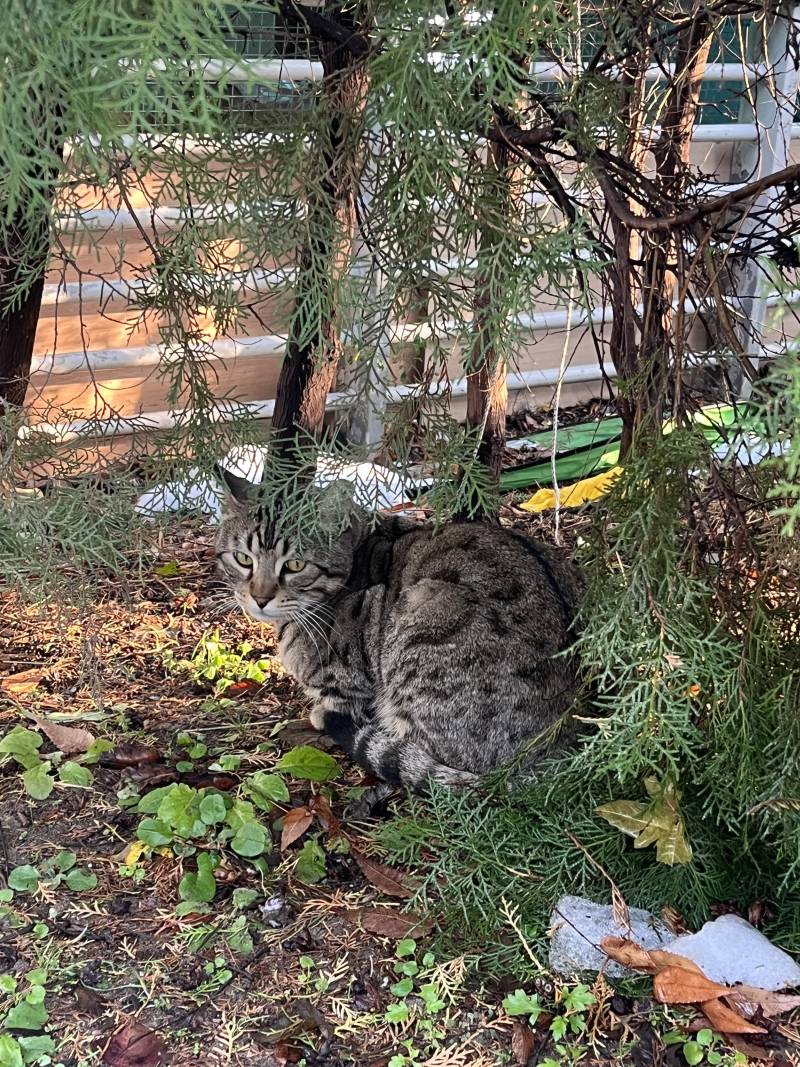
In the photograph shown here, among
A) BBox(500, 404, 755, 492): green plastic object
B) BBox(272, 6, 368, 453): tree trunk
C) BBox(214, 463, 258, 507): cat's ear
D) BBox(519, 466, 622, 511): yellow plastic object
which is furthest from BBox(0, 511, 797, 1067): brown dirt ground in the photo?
BBox(500, 404, 755, 492): green plastic object

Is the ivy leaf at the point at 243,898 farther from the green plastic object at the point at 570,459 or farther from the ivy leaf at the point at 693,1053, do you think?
the green plastic object at the point at 570,459

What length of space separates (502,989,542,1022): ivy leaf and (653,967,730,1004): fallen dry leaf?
0.25 m

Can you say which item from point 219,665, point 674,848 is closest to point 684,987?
point 674,848

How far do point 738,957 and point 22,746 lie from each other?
1.89 metres

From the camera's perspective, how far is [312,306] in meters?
2.49

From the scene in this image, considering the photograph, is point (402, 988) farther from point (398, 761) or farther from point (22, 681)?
point (22, 681)

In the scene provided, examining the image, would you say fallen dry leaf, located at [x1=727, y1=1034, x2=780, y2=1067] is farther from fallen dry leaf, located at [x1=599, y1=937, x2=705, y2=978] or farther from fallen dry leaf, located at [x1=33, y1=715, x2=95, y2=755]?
fallen dry leaf, located at [x1=33, y1=715, x2=95, y2=755]

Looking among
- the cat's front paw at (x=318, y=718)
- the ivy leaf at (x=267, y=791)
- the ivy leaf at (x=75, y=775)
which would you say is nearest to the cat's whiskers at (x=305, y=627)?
the cat's front paw at (x=318, y=718)

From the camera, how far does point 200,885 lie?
2.51m

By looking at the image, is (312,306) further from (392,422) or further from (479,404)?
(479,404)

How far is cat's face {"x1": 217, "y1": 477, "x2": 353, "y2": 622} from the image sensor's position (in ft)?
10.5

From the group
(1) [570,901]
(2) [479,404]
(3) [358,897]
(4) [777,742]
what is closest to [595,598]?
(4) [777,742]

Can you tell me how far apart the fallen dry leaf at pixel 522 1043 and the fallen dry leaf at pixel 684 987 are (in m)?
0.27

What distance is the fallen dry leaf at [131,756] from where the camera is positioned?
118 inches
